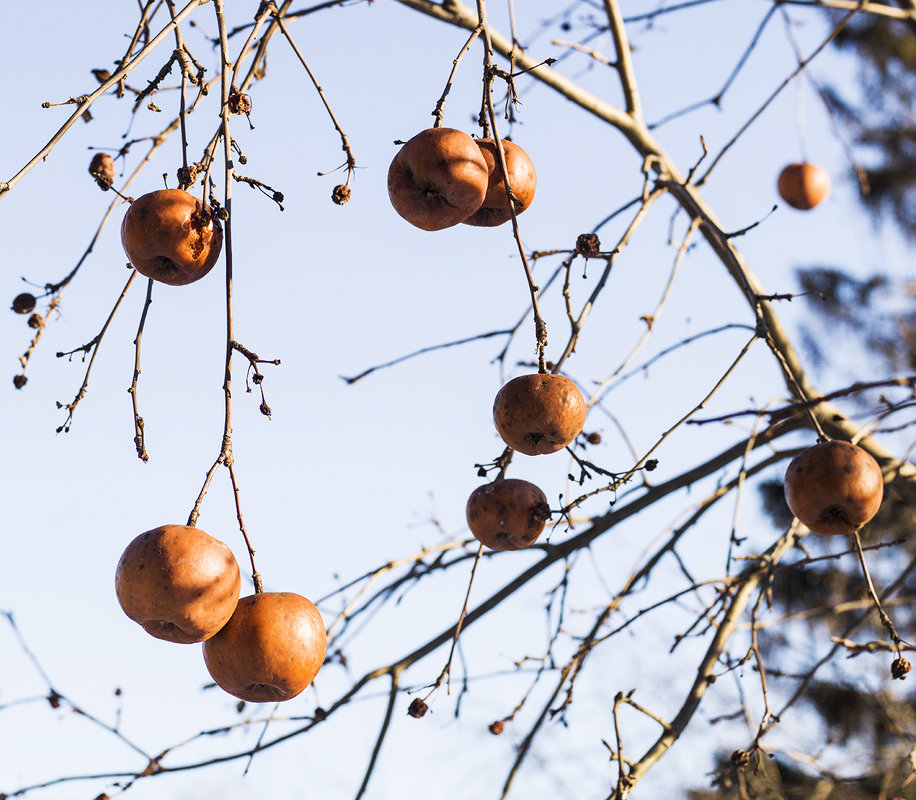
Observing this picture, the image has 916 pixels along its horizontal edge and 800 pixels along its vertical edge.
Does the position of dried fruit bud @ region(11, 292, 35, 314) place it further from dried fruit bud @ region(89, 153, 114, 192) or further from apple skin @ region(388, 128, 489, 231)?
apple skin @ region(388, 128, 489, 231)

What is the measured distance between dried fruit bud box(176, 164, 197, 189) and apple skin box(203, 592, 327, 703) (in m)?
0.77

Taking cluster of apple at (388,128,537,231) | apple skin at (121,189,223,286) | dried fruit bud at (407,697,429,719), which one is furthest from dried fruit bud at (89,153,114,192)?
dried fruit bud at (407,697,429,719)

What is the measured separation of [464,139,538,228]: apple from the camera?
76.9 inches

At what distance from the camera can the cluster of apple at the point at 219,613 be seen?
1.50 metres

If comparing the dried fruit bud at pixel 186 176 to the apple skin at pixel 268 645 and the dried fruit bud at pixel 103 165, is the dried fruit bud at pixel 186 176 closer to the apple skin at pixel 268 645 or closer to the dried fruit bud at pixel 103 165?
the dried fruit bud at pixel 103 165

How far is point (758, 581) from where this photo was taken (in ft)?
9.73

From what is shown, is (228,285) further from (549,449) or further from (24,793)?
(24,793)

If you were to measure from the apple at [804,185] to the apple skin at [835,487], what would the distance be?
2.99 m

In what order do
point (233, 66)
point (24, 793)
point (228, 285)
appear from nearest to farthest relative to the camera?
point (228, 285) < point (233, 66) < point (24, 793)

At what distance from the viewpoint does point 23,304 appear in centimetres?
214

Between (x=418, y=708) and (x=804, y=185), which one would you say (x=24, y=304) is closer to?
(x=418, y=708)

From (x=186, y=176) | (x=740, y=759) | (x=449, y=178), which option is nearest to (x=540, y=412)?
(x=449, y=178)

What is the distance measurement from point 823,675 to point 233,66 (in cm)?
934

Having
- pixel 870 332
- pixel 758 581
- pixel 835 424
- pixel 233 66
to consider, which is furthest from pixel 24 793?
pixel 870 332
